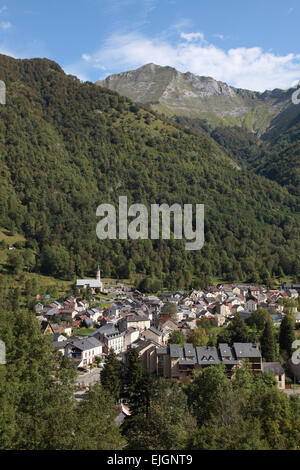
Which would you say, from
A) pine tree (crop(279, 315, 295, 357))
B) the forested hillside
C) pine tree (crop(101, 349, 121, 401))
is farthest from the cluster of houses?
the forested hillside

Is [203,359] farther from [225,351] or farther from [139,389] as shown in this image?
[139,389]

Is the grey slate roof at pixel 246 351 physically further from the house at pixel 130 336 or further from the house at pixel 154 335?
the house at pixel 130 336

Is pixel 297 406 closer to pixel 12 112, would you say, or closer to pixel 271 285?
pixel 271 285

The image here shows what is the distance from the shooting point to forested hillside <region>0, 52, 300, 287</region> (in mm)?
115125

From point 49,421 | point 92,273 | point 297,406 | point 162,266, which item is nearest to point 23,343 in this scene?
point 49,421

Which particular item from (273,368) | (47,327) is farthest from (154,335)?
(273,368)

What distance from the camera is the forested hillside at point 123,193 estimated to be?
115125 mm

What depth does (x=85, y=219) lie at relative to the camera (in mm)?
132250

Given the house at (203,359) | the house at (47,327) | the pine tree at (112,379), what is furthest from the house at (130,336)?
the pine tree at (112,379)

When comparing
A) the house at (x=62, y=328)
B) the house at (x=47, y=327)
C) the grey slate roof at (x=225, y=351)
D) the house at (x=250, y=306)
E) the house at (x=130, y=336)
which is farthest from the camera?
the house at (x=250, y=306)

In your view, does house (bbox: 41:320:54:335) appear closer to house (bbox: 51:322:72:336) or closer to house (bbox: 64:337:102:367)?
house (bbox: 51:322:72:336)

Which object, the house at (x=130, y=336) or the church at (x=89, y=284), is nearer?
the house at (x=130, y=336)

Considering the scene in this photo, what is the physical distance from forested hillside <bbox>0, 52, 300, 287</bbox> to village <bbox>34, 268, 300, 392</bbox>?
14275 millimetres
